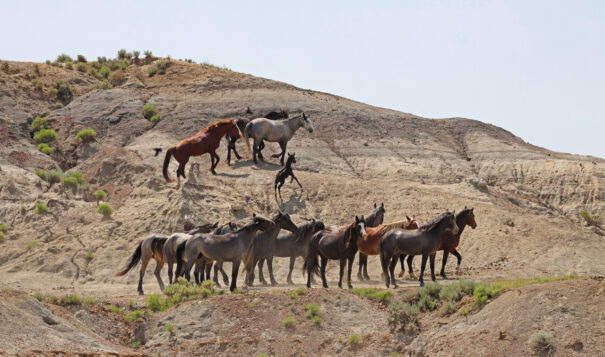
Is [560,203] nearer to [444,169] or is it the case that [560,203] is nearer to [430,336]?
[444,169]

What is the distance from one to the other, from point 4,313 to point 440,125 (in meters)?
39.3

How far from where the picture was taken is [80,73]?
61281 mm

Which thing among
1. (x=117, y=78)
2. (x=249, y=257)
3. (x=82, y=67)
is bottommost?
(x=249, y=257)

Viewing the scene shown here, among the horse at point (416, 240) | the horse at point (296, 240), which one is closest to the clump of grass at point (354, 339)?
the horse at point (416, 240)

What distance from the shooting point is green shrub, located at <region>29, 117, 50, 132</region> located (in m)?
48.2

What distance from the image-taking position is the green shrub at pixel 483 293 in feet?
65.0

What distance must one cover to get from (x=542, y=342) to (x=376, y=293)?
6.20 meters

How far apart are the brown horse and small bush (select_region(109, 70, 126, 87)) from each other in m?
21.3

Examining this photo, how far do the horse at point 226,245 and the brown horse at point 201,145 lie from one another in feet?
41.7

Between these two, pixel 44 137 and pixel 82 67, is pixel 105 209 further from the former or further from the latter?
pixel 82 67

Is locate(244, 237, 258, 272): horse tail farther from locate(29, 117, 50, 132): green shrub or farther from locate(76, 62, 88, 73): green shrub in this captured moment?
locate(76, 62, 88, 73): green shrub

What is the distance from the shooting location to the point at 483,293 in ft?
65.8

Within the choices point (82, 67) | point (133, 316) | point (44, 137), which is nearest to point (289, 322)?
point (133, 316)

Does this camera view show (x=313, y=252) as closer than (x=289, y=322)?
No
